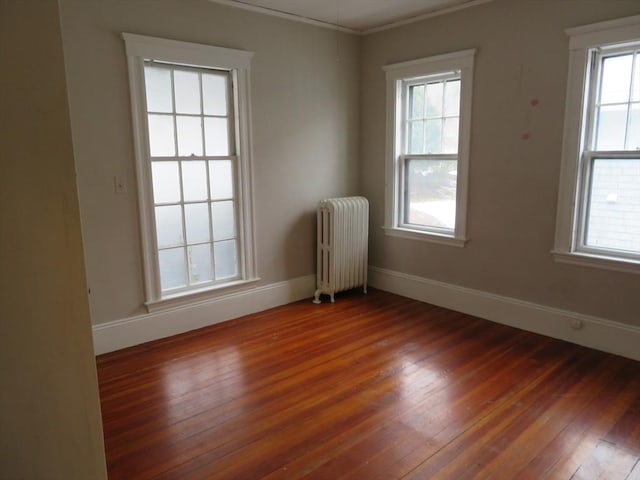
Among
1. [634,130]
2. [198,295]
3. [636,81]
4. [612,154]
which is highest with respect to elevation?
[636,81]

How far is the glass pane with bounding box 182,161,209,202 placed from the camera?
3.64 m

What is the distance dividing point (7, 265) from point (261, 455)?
154 cm

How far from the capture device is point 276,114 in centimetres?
411

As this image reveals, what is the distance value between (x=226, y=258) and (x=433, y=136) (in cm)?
218

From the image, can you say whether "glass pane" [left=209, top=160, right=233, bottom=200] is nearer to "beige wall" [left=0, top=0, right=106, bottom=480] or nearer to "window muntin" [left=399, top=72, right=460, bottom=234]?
"window muntin" [left=399, top=72, right=460, bottom=234]

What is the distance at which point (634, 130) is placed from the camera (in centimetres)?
306

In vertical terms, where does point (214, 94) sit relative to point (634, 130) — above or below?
above

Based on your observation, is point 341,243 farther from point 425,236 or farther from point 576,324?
point 576,324

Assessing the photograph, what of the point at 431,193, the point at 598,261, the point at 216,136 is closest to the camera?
the point at 598,261

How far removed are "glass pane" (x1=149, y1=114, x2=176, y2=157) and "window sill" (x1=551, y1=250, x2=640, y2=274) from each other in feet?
9.95

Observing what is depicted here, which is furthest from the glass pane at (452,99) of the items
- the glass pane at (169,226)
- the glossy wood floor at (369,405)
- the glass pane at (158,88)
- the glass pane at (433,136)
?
the glass pane at (169,226)

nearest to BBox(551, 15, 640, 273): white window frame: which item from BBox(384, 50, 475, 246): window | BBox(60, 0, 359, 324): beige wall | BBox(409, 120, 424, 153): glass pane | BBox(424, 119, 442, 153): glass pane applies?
BBox(384, 50, 475, 246): window

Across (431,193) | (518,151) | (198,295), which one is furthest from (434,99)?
(198,295)

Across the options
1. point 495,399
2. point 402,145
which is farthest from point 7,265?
point 402,145
